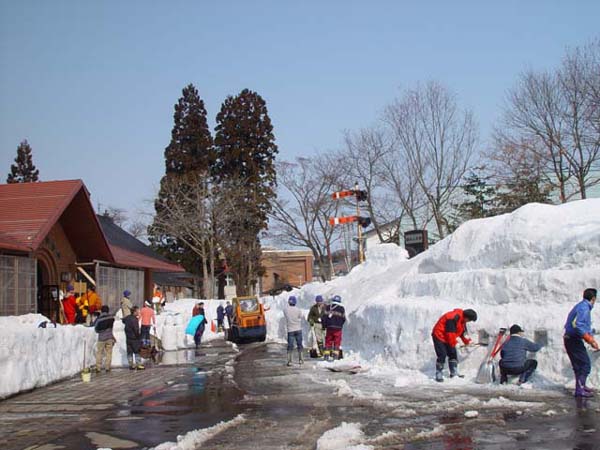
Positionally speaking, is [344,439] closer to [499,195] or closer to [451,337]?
[451,337]

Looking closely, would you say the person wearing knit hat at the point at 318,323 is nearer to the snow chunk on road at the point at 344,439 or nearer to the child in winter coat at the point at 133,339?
the child in winter coat at the point at 133,339

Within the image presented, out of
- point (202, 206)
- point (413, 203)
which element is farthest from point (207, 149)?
point (413, 203)

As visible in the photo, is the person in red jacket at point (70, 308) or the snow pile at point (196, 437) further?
the person in red jacket at point (70, 308)

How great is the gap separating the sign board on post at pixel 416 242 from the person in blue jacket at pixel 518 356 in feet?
59.7

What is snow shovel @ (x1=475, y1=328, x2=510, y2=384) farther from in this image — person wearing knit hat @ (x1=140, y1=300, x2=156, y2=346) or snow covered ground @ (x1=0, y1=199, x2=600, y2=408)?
person wearing knit hat @ (x1=140, y1=300, x2=156, y2=346)

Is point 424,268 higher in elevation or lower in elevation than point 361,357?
higher

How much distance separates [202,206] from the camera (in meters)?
50.9

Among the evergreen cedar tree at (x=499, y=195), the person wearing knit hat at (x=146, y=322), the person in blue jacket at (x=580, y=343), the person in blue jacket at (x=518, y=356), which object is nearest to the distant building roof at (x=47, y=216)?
the person wearing knit hat at (x=146, y=322)

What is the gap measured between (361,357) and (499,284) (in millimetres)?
4516

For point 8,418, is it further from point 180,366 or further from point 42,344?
point 180,366

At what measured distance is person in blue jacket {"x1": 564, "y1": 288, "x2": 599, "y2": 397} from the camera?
10648 mm

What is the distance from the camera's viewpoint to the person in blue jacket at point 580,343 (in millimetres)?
10648

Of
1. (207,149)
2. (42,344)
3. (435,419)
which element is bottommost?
(435,419)

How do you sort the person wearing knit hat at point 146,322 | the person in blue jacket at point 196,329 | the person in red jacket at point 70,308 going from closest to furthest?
the person wearing knit hat at point 146,322 < the person in red jacket at point 70,308 < the person in blue jacket at point 196,329
